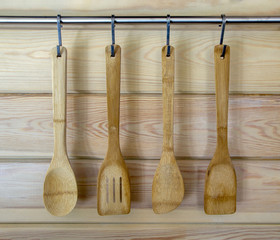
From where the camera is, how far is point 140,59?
622 millimetres

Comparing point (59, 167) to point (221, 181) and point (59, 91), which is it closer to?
point (59, 91)

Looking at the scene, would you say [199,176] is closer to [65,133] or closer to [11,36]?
[65,133]

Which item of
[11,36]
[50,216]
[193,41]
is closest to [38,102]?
[11,36]

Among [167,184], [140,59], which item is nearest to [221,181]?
[167,184]

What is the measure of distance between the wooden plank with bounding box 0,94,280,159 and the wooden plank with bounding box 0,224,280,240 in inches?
7.0

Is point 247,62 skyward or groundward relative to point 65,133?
skyward

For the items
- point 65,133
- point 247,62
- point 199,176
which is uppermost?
point 247,62

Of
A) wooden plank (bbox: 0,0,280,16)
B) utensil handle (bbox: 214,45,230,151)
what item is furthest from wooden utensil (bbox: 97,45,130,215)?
utensil handle (bbox: 214,45,230,151)

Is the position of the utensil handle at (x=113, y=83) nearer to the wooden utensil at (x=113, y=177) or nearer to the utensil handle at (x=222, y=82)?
the wooden utensil at (x=113, y=177)

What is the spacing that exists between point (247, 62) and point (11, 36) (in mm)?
551

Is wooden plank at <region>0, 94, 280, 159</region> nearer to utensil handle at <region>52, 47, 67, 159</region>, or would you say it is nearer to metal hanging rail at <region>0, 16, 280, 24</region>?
utensil handle at <region>52, 47, 67, 159</region>

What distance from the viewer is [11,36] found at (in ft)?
2.02

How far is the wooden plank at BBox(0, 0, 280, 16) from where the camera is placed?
607 millimetres

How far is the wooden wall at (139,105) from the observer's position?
2.01 feet
